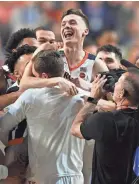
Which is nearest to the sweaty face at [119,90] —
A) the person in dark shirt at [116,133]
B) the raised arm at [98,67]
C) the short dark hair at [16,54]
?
the person in dark shirt at [116,133]

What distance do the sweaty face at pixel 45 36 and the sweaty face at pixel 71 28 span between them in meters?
0.07

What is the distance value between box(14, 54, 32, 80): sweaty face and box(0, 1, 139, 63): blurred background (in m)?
0.09

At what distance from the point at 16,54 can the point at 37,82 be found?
0.81ft

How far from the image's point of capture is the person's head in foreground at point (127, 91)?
139 cm

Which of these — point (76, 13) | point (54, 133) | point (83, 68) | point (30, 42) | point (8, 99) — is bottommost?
point (54, 133)

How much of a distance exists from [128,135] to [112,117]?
87mm

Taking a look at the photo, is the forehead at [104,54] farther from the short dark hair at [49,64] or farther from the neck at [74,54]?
the short dark hair at [49,64]

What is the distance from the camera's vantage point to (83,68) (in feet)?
5.69

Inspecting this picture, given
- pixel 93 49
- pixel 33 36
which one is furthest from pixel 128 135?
pixel 33 36

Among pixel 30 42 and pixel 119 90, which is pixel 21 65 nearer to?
pixel 30 42

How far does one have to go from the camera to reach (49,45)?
1.70 metres

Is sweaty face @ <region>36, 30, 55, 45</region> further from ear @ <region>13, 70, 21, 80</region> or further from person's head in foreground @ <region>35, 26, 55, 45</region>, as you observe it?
ear @ <region>13, 70, 21, 80</region>

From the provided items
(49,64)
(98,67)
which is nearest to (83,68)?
(98,67)

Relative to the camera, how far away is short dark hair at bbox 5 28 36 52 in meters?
1.79
